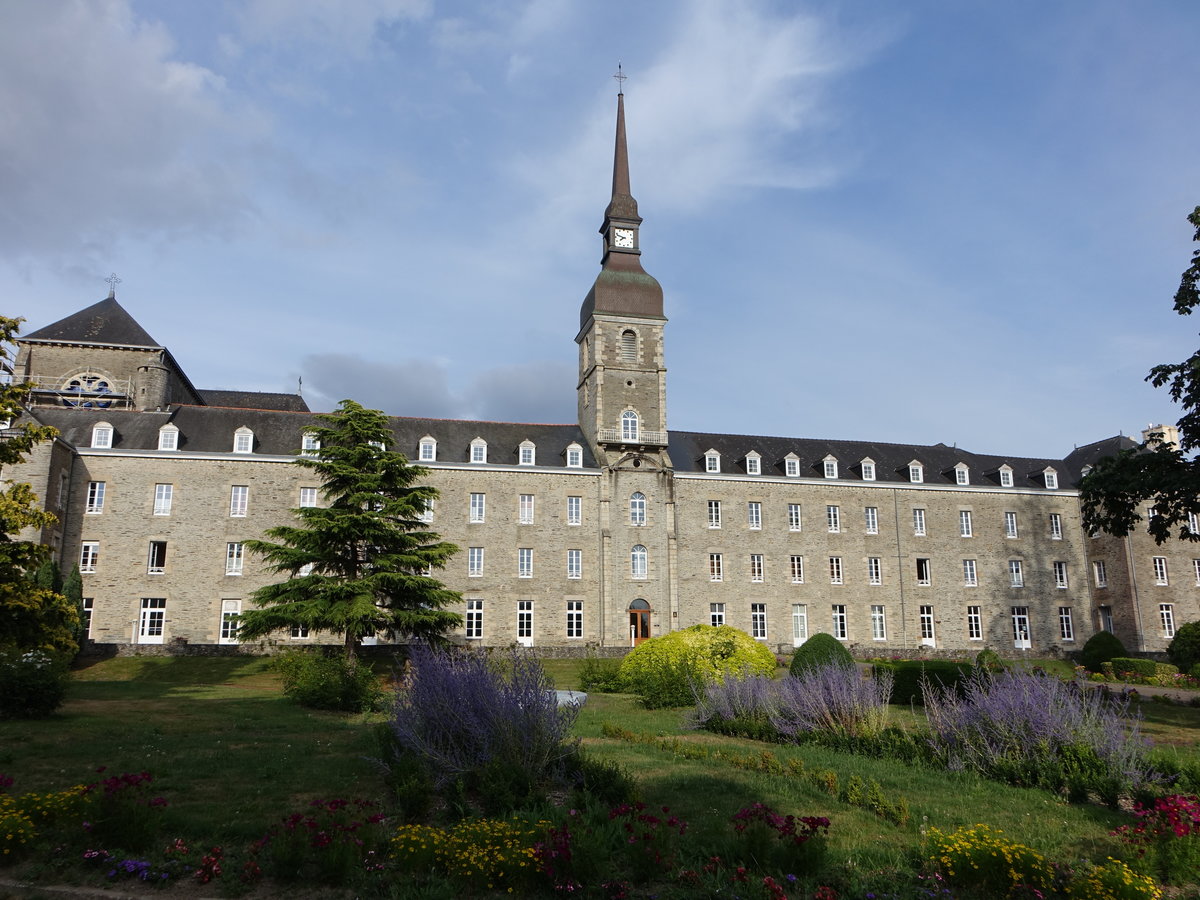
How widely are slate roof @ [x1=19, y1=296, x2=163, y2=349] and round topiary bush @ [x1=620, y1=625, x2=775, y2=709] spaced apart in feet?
106

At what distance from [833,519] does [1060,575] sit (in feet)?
44.1

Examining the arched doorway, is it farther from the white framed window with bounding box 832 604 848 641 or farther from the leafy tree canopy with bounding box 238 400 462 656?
the leafy tree canopy with bounding box 238 400 462 656

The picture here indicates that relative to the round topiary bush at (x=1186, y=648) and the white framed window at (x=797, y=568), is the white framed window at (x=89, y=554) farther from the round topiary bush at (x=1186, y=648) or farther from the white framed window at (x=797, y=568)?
the round topiary bush at (x=1186, y=648)

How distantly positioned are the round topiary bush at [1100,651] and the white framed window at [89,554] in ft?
145

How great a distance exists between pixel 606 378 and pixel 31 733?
1284 inches

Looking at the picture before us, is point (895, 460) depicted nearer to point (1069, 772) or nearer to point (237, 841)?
point (1069, 772)

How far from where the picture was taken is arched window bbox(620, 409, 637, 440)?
144 ft

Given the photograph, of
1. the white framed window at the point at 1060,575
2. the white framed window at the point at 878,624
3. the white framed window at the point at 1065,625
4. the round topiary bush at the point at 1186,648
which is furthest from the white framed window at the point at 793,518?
the round topiary bush at the point at 1186,648

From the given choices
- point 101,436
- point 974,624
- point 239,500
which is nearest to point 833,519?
point 974,624

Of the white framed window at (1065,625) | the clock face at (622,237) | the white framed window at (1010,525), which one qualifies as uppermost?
the clock face at (622,237)

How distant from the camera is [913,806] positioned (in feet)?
35.2

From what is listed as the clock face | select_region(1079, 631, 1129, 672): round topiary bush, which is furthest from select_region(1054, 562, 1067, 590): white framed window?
the clock face

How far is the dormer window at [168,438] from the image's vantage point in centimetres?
3950

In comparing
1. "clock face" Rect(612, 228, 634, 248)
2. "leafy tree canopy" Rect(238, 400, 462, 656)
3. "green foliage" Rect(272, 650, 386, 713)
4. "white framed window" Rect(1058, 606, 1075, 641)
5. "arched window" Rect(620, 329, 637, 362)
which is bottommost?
"green foliage" Rect(272, 650, 386, 713)
